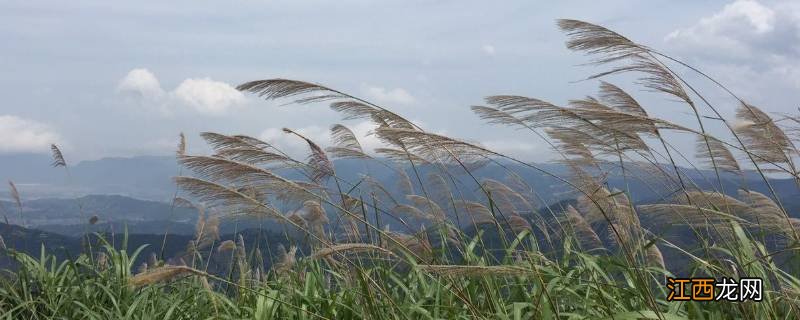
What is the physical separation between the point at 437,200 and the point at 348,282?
3.83 feet

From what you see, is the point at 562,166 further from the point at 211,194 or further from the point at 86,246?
the point at 86,246

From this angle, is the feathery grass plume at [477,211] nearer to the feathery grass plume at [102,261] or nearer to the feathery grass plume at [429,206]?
the feathery grass plume at [429,206]

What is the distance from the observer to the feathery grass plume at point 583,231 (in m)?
5.23

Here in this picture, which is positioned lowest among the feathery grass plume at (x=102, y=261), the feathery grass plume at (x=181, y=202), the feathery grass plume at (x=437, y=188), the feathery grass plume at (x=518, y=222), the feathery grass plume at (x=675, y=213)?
the feathery grass plume at (x=102, y=261)

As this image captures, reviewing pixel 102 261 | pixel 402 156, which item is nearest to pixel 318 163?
pixel 402 156

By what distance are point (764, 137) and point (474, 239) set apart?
191cm

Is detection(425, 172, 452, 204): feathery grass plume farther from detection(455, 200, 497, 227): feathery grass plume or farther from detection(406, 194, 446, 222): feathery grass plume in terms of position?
detection(455, 200, 497, 227): feathery grass plume

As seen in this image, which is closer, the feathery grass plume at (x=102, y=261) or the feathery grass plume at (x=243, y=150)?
the feathery grass plume at (x=243, y=150)

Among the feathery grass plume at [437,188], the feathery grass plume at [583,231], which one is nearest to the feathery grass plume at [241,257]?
the feathery grass plume at [437,188]

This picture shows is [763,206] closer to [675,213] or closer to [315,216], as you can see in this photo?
[675,213]

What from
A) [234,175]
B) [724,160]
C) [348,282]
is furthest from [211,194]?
[724,160]

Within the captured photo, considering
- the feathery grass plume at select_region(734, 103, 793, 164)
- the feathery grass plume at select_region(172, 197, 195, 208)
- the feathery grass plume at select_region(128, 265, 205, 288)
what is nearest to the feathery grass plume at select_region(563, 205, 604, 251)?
the feathery grass plume at select_region(734, 103, 793, 164)

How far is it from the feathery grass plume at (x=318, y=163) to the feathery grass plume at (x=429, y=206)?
104cm

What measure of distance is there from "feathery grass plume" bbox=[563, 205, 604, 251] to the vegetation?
10 mm
